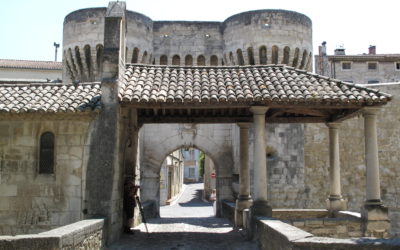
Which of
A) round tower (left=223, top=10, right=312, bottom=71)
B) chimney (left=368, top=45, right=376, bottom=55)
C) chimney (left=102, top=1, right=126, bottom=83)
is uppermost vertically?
chimney (left=368, top=45, right=376, bottom=55)

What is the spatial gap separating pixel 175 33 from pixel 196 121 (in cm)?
972

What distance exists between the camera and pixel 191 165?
250 feet

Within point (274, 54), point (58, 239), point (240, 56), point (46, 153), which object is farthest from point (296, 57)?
point (58, 239)

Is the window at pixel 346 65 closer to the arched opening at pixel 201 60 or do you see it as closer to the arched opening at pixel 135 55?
the arched opening at pixel 201 60

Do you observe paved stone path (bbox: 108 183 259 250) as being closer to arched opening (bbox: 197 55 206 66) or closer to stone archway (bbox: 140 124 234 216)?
stone archway (bbox: 140 124 234 216)

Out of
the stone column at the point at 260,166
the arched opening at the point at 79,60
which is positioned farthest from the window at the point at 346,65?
the stone column at the point at 260,166

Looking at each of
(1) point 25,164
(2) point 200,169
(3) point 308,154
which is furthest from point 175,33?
(2) point 200,169

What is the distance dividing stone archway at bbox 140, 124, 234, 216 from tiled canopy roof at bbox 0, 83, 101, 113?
9.01 meters

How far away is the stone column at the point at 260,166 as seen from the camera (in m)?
11.5

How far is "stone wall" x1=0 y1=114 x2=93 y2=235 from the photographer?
38.8ft

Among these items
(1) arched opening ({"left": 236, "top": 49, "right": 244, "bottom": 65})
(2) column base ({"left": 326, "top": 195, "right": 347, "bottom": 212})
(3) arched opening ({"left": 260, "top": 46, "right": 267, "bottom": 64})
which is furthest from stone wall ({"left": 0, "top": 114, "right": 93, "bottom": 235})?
(3) arched opening ({"left": 260, "top": 46, "right": 267, "bottom": 64})

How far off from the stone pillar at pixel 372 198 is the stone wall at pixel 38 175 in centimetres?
715

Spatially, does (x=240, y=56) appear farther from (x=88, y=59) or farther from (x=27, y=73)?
(x=27, y=73)

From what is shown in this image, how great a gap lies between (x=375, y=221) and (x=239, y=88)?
4786 mm
